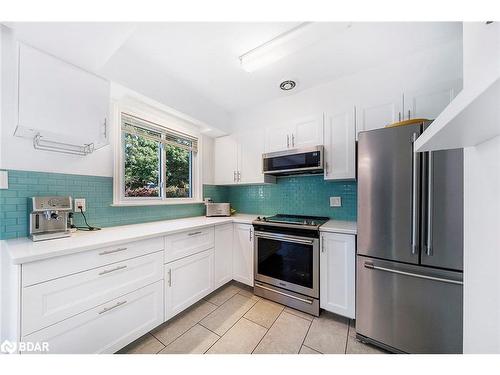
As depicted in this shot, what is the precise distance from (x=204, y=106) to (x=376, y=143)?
78.3 inches

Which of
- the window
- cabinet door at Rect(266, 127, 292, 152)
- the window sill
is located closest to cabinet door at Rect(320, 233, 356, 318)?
cabinet door at Rect(266, 127, 292, 152)

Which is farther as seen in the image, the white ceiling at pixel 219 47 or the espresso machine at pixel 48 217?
the espresso machine at pixel 48 217

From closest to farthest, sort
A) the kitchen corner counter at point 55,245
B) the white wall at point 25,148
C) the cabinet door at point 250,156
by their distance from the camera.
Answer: the kitchen corner counter at point 55,245, the white wall at point 25,148, the cabinet door at point 250,156

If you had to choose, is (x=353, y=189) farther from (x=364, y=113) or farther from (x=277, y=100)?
(x=277, y=100)

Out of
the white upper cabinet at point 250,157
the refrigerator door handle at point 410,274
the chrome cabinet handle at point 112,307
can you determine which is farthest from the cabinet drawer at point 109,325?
the refrigerator door handle at point 410,274

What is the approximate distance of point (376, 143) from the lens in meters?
1.48

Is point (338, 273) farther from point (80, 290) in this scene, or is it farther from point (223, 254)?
point (80, 290)

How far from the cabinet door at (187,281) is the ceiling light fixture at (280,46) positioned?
1.93 metres

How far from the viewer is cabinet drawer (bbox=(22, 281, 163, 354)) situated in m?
1.08

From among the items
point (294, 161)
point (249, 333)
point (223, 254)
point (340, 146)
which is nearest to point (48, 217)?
point (223, 254)

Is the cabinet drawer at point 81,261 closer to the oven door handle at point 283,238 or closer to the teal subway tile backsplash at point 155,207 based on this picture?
the teal subway tile backsplash at point 155,207

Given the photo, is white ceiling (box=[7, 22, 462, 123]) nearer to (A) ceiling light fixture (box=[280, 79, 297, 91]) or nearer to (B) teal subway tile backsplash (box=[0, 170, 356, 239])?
(A) ceiling light fixture (box=[280, 79, 297, 91])

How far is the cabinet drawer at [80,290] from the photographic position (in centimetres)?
100
